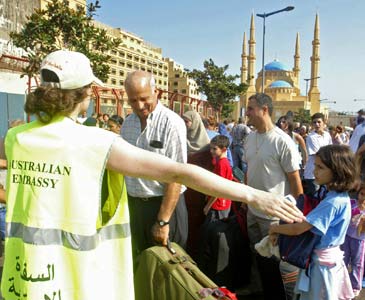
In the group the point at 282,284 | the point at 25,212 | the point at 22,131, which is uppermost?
the point at 22,131

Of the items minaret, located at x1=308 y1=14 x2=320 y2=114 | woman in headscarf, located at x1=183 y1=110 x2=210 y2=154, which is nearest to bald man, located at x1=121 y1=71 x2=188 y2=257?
woman in headscarf, located at x1=183 y1=110 x2=210 y2=154

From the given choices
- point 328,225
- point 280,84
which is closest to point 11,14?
point 328,225

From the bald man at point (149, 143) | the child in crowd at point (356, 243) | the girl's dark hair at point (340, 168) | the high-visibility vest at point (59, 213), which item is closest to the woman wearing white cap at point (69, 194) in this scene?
the high-visibility vest at point (59, 213)

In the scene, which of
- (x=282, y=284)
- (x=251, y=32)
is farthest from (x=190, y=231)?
(x=251, y=32)

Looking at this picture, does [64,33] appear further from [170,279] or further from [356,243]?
[170,279]

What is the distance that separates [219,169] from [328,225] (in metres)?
1.62

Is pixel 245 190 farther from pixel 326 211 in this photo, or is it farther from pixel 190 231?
pixel 190 231

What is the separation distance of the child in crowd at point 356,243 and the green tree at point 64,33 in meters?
9.73

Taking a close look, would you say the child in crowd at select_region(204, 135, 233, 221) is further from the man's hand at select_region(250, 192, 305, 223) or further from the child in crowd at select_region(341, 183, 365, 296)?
the man's hand at select_region(250, 192, 305, 223)

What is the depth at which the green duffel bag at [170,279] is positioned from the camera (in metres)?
2.03

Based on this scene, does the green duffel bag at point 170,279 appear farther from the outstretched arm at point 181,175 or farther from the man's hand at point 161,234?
the outstretched arm at point 181,175

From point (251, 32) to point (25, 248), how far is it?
80.2m

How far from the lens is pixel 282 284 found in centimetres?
319

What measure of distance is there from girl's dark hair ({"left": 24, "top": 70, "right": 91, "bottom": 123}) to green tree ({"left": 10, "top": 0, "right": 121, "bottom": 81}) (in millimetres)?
10701
